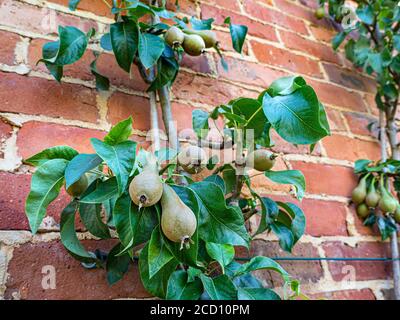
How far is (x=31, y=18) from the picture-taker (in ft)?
2.03

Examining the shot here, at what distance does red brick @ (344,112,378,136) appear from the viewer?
3.02 feet

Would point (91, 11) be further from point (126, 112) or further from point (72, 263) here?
point (72, 263)

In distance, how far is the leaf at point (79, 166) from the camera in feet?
1.22

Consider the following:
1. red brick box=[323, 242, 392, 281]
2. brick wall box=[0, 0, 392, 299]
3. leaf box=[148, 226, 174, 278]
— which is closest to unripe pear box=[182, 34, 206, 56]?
brick wall box=[0, 0, 392, 299]

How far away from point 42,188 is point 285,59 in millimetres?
694

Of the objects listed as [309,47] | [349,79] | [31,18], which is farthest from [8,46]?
[349,79]

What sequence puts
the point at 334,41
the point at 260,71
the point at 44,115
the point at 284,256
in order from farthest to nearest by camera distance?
1. the point at 334,41
2. the point at 260,71
3. the point at 284,256
4. the point at 44,115

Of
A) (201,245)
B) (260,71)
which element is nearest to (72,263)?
(201,245)

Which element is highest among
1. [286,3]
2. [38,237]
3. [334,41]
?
[286,3]

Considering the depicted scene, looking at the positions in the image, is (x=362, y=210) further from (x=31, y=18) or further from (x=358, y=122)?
(x=31, y=18)

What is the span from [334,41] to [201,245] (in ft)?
2.50

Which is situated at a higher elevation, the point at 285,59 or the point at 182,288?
the point at 285,59

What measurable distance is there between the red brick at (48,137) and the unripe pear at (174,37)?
0.61 ft

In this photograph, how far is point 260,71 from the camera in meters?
0.84
